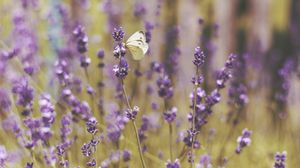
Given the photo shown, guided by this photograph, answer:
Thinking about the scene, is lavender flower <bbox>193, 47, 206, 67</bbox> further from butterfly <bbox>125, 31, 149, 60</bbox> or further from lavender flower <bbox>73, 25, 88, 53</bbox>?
lavender flower <bbox>73, 25, 88, 53</bbox>

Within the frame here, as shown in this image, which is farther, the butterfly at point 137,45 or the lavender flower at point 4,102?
the lavender flower at point 4,102

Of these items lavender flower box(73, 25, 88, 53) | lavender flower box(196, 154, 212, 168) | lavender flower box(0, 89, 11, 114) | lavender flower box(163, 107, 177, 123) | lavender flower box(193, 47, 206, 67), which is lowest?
lavender flower box(193, 47, 206, 67)

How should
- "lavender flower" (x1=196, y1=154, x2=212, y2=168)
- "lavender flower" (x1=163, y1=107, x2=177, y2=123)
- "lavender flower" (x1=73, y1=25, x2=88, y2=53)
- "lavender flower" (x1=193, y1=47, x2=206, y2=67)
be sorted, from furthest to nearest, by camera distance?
"lavender flower" (x1=196, y1=154, x2=212, y2=168)
"lavender flower" (x1=73, y1=25, x2=88, y2=53)
"lavender flower" (x1=163, y1=107, x2=177, y2=123)
"lavender flower" (x1=193, y1=47, x2=206, y2=67)

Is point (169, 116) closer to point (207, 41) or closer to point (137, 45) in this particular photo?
point (137, 45)

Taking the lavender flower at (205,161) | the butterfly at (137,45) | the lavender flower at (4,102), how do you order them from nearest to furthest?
the butterfly at (137,45) < the lavender flower at (205,161) < the lavender flower at (4,102)

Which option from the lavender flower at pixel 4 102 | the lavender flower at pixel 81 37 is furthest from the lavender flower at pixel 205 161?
the lavender flower at pixel 4 102

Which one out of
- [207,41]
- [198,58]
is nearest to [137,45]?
[198,58]

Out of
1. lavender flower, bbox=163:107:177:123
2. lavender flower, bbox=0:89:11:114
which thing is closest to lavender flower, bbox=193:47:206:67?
lavender flower, bbox=163:107:177:123

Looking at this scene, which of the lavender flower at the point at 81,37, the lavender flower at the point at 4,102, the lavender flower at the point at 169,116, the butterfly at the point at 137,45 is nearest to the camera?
the butterfly at the point at 137,45

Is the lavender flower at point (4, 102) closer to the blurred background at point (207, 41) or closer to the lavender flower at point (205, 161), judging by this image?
the blurred background at point (207, 41)

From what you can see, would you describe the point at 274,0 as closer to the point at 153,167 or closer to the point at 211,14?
the point at 211,14

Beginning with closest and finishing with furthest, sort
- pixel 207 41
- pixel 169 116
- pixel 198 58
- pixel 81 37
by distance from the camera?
pixel 198 58 → pixel 169 116 → pixel 81 37 → pixel 207 41

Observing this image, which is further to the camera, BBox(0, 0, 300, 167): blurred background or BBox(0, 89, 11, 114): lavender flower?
BBox(0, 0, 300, 167): blurred background

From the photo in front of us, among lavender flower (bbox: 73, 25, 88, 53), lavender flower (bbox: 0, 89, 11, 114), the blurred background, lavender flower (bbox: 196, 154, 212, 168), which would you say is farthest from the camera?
the blurred background
